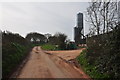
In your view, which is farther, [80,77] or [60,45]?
[60,45]

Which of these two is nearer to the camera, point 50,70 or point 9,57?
point 50,70

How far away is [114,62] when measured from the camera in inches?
481

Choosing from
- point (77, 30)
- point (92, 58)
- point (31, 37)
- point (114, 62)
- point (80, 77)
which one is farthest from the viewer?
point (31, 37)

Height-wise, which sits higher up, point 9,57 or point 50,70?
point 9,57

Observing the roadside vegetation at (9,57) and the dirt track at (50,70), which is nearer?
the dirt track at (50,70)

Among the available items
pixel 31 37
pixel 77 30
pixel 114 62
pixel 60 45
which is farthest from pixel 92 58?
pixel 31 37

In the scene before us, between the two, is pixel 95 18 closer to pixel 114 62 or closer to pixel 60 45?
pixel 60 45

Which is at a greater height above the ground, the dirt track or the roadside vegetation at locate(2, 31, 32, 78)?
the roadside vegetation at locate(2, 31, 32, 78)

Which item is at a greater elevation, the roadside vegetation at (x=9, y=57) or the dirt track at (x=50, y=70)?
the roadside vegetation at (x=9, y=57)

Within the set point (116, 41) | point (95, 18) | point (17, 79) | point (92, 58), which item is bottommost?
point (17, 79)

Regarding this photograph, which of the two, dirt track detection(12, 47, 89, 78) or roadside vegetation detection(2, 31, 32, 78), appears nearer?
dirt track detection(12, 47, 89, 78)

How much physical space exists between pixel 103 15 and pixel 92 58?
13145mm

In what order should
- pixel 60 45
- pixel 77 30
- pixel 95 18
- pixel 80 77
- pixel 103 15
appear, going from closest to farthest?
pixel 80 77, pixel 103 15, pixel 95 18, pixel 60 45, pixel 77 30

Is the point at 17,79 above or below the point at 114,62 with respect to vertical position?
below
